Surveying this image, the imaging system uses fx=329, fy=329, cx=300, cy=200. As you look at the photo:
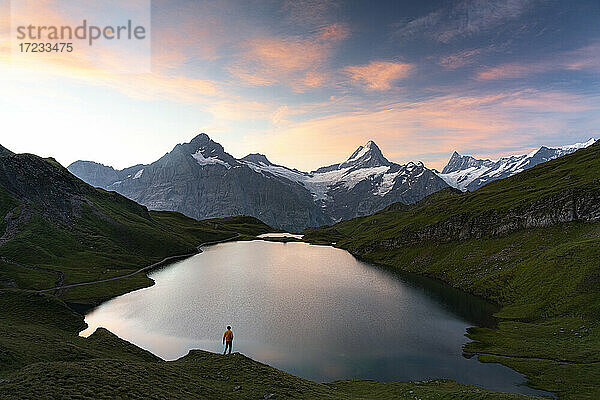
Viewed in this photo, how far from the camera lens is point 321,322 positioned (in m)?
70.8

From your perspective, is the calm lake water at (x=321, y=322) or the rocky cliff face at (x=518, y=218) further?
the rocky cliff face at (x=518, y=218)

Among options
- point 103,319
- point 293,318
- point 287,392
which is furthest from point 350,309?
point 103,319

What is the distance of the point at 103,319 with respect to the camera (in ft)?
237

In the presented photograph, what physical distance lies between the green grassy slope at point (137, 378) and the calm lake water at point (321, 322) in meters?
7.79

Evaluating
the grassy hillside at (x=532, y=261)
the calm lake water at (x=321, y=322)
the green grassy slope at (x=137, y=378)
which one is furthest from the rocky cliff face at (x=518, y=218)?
the green grassy slope at (x=137, y=378)

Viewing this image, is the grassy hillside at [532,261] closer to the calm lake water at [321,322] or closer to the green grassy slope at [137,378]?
the calm lake water at [321,322]

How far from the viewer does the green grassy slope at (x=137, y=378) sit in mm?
24828

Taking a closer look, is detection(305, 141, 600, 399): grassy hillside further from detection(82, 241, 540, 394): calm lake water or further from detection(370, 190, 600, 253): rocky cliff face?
detection(82, 241, 540, 394): calm lake water

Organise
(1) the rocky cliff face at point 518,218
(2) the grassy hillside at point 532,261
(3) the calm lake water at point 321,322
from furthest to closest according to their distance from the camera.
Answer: (1) the rocky cliff face at point 518,218 → (2) the grassy hillside at point 532,261 → (3) the calm lake water at point 321,322

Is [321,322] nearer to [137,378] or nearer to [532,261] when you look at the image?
[137,378]

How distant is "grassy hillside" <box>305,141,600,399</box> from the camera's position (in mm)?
51781

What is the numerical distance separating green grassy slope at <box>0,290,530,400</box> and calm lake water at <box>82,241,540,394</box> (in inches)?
307

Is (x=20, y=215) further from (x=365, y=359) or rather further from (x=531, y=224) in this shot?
(x=531, y=224)

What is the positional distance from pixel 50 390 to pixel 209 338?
39594 mm
